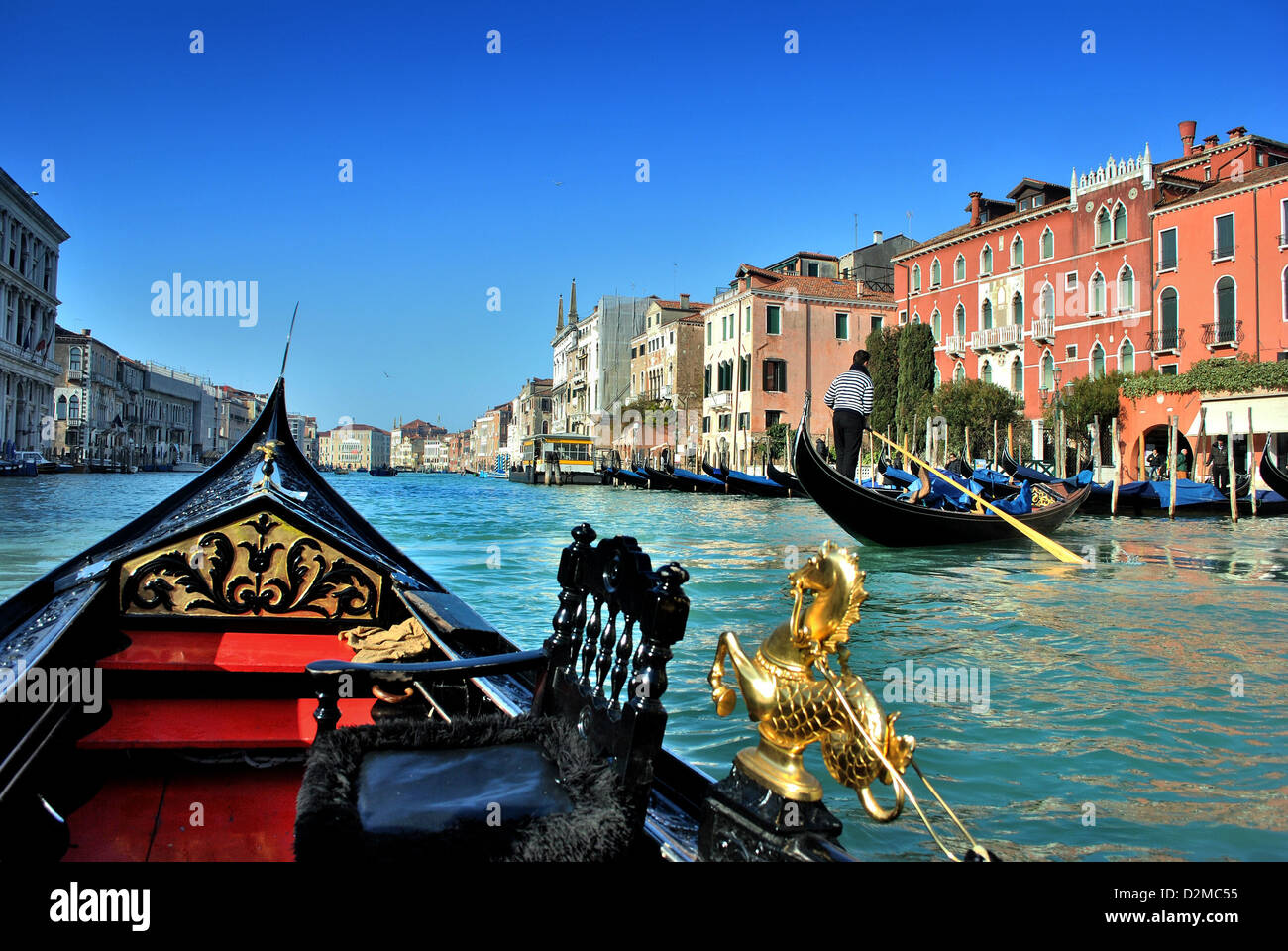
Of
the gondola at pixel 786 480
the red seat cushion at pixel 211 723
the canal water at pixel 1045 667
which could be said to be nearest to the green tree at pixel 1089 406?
the gondola at pixel 786 480

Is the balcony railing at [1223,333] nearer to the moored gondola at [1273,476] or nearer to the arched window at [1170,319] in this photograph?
the arched window at [1170,319]

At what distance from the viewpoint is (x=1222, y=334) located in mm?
11617

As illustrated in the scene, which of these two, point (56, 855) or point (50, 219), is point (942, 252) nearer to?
point (56, 855)

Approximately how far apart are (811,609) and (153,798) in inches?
37.8

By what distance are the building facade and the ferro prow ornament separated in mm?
25669

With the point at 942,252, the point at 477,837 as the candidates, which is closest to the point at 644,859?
the point at 477,837

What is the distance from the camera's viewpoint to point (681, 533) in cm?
814

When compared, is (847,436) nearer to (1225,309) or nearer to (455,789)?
(455,789)

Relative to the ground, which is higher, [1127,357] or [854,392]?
[1127,357]

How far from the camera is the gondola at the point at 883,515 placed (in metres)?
5.95

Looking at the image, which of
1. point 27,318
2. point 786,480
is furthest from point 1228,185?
point 27,318

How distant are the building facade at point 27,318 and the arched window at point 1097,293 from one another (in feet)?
75.7

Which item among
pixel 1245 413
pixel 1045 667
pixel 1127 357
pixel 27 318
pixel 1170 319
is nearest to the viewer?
pixel 1045 667

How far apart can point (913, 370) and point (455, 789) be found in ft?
53.5
